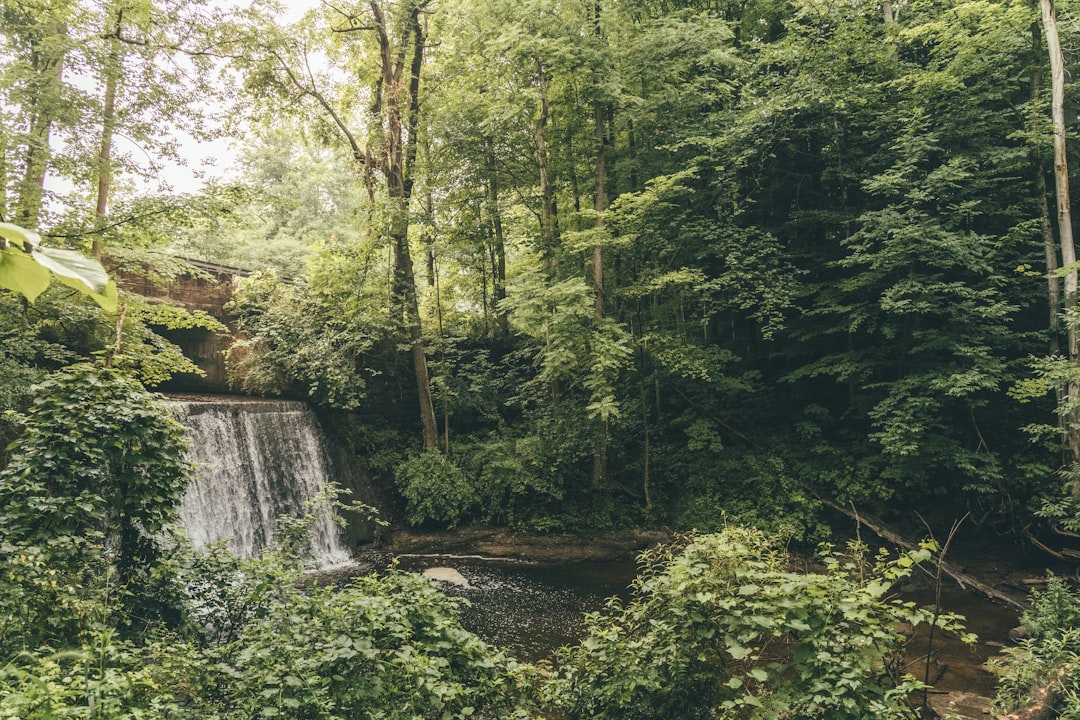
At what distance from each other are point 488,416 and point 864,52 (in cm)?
1155

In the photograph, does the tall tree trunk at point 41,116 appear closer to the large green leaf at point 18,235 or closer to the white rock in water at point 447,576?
the white rock in water at point 447,576

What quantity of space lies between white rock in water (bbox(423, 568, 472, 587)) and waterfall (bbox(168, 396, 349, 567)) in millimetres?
2153

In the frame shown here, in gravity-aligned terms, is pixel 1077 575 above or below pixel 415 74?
below

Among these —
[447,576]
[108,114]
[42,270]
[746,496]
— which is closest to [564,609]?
[447,576]

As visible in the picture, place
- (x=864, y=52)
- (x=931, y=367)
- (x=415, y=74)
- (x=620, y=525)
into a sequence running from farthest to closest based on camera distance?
(x=415, y=74) < (x=620, y=525) < (x=864, y=52) < (x=931, y=367)

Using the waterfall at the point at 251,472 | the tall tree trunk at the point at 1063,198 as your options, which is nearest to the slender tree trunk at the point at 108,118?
the waterfall at the point at 251,472

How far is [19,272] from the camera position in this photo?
2.52 ft

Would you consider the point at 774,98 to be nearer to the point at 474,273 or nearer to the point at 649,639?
the point at 474,273

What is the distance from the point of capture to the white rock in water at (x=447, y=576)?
9.88 m

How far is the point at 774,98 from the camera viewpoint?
11102 mm

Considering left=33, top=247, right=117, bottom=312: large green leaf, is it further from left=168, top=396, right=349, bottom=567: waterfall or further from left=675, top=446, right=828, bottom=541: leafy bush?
left=675, top=446, right=828, bottom=541: leafy bush

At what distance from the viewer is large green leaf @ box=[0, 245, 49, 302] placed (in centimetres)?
76

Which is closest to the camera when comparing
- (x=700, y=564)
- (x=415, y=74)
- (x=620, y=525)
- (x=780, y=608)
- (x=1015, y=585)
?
(x=780, y=608)

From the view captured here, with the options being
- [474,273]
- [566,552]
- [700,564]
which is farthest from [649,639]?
[474,273]
